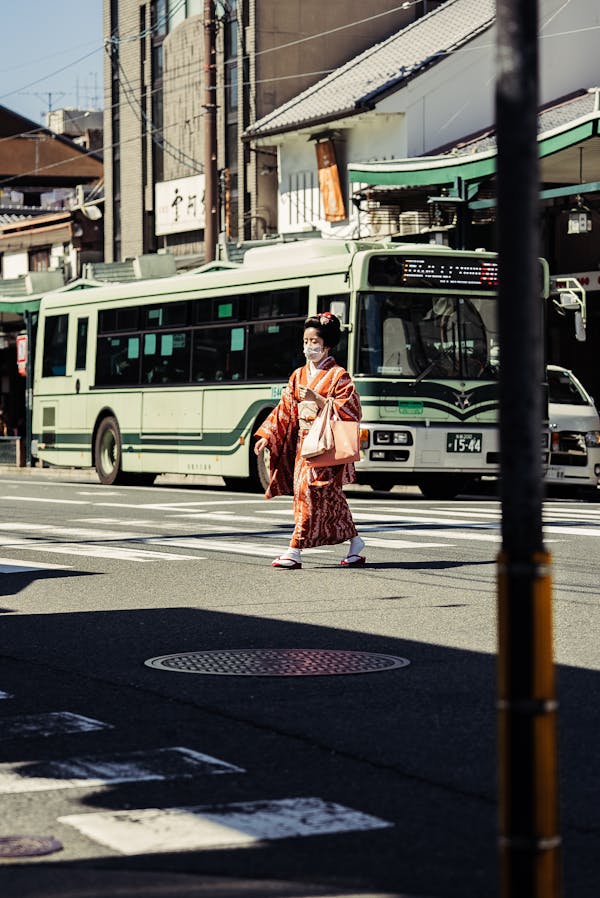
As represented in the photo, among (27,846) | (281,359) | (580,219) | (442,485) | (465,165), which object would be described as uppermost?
(465,165)

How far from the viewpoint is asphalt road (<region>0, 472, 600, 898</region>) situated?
483cm

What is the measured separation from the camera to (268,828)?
204 inches

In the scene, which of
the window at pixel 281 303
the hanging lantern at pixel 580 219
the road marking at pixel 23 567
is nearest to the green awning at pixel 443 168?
the hanging lantern at pixel 580 219

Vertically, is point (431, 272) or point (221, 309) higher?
point (431, 272)

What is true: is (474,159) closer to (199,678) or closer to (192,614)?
(192,614)

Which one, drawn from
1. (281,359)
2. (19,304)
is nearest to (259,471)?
(281,359)

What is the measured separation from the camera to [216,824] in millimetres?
5242

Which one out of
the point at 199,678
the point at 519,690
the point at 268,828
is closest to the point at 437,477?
the point at 199,678

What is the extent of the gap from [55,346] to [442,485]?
9.78 meters

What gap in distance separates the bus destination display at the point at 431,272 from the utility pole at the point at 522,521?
64.5 ft

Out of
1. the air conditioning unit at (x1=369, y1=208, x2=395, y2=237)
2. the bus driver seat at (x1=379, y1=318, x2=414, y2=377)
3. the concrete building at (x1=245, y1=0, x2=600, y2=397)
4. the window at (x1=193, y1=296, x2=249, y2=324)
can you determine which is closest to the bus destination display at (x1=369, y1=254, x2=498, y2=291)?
the bus driver seat at (x1=379, y1=318, x2=414, y2=377)

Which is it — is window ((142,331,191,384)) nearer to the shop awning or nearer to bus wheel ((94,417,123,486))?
bus wheel ((94,417,123,486))

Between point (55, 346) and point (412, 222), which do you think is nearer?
point (55, 346)

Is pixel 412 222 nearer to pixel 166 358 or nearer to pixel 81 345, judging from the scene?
pixel 81 345
